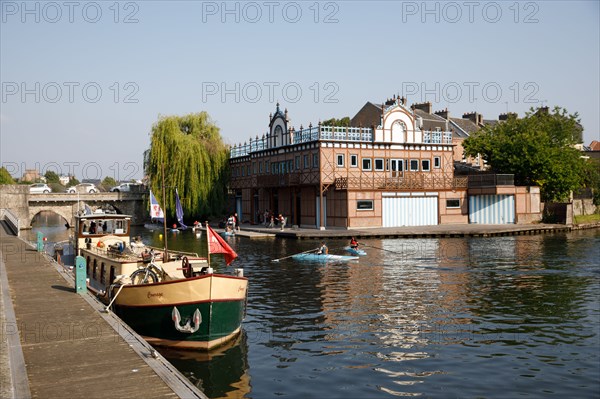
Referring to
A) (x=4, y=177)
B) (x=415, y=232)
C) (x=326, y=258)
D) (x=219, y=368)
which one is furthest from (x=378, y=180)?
(x=4, y=177)

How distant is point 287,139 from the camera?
6272 cm

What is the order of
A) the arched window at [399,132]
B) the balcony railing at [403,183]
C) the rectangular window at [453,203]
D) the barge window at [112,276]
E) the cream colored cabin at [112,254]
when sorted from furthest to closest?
the rectangular window at [453,203]
the arched window at [399,132]
the balcony railing at [403,183]
the barge window at [112,276]
the cream colored cabin at [112,254]

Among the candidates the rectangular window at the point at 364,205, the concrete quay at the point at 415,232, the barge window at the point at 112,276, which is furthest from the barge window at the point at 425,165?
the barge window at the point at 112,276

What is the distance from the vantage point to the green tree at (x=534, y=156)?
65.2 meters

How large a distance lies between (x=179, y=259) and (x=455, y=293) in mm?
12196

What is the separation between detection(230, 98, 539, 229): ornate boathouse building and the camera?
57281 millimetres

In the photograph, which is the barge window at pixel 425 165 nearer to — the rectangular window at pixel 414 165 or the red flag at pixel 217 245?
the rectangular window at pixel 414 165

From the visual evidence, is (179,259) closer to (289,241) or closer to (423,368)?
(423,368)

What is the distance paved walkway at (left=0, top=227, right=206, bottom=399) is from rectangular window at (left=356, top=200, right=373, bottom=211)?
37558 mm

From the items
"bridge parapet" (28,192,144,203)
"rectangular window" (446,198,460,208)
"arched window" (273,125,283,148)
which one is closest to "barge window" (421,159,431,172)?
"rectangular window" (446,198,460,208)

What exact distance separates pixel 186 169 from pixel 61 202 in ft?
75.4

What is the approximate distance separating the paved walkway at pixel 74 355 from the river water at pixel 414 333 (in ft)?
7.52

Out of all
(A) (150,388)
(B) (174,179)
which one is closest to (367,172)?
(B) (174,179)

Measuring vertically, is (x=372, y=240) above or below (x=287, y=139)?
below
